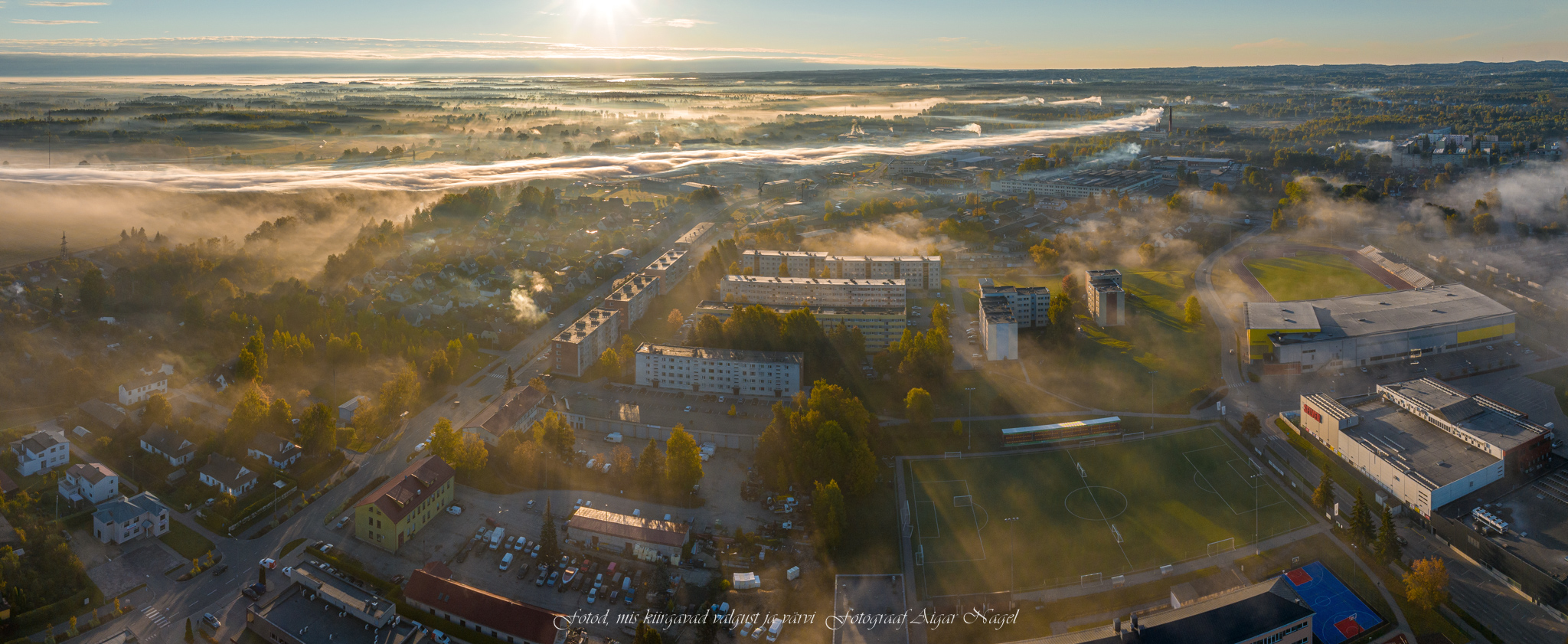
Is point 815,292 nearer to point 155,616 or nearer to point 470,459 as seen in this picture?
point 470,459

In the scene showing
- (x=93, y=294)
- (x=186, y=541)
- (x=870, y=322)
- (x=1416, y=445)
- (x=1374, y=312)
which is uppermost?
(x=93, y=294)

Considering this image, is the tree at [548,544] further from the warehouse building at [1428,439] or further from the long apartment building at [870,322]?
the warehouse building at [1428,439]

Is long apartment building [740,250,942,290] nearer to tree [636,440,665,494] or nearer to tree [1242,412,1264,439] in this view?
tree [1242,412,1264,439]

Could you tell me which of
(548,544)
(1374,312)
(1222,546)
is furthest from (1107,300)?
(548,544)

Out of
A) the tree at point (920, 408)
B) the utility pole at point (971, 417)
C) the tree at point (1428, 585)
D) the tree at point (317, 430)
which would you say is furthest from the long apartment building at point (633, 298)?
the tree at point (1428, 585)

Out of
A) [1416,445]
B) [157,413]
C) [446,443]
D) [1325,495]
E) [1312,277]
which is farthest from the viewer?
[1312,277]

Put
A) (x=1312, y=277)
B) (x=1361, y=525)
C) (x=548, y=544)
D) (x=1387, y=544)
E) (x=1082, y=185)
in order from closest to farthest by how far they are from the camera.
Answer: (x=1387, y=544)
(x=548, y=544)
(x=1361, y=525)
(x=1312, y=277)
(x=1082, y=185)

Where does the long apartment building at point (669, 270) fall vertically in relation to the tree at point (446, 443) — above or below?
above

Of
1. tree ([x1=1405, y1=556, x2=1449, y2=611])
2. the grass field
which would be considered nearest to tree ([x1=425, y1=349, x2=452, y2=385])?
tree ([x1=1405, y1=556, x2=1449, y2=611])
